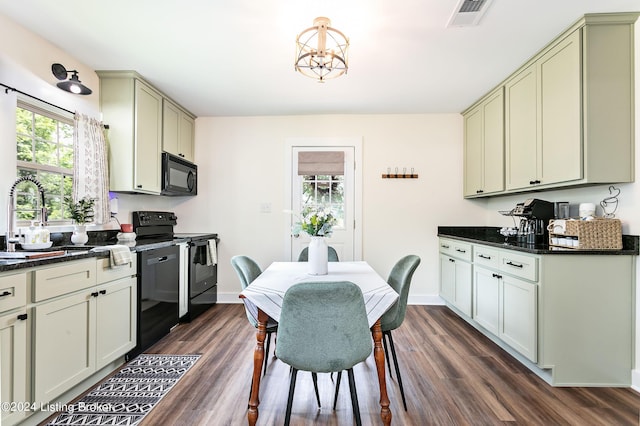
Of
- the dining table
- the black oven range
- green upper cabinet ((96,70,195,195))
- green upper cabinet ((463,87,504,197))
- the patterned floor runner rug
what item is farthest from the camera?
green upper cabinet ((463,87,504,197))

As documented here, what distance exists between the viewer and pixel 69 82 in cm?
237

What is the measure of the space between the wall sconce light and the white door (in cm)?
227

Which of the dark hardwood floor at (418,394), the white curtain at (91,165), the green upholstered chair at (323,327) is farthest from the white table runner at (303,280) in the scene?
the white curtain at (91,165)

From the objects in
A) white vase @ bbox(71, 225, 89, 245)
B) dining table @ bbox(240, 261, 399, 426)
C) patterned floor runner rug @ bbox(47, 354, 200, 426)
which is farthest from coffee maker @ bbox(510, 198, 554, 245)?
white vase @ bbox(71, 225, 89, 245)

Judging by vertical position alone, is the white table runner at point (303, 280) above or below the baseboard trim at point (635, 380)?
above

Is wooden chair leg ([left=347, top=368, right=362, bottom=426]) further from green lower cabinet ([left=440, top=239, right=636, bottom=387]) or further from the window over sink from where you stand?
the window over sink

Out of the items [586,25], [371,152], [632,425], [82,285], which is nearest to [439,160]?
[371,152]

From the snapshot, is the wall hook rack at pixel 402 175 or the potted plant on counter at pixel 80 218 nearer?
the potted plant on counter at pixel 80 218

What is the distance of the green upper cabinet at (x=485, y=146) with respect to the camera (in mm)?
3197

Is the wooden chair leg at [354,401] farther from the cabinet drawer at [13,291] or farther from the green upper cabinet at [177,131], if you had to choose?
the green upper cabinet at [177,131]

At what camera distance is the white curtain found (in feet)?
8.70

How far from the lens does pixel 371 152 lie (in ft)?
13.4

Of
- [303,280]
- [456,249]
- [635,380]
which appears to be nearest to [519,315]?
[635,380]

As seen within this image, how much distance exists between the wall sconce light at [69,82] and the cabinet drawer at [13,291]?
4.98ft
